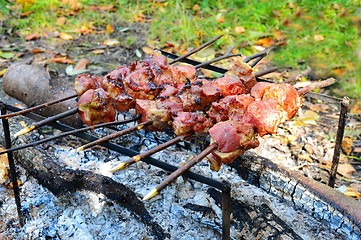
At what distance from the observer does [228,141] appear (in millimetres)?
1616

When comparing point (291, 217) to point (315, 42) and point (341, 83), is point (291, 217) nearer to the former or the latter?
point (341, 83)

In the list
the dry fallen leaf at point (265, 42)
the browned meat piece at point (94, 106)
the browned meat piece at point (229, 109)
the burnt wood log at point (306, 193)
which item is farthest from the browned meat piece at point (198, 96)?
the dry fallen leaf at point (265, 42)

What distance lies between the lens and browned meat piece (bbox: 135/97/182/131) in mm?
1840

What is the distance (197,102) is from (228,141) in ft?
1.32

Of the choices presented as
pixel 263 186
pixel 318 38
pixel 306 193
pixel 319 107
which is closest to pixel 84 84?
pixel 263 186

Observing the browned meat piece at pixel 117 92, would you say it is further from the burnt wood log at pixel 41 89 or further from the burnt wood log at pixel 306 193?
the burnt wood log at pixel 41 89

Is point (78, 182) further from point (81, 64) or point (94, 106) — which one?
point (81, 64)

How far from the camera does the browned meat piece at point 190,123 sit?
5.71ft

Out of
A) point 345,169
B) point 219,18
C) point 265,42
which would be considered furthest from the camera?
point 219,18

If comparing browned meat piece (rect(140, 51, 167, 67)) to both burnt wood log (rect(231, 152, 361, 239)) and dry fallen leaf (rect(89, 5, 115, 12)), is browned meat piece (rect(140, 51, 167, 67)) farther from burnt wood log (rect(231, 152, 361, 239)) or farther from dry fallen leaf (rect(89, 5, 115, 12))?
dry fallen leaf (rect(89, 5, 115, 12))

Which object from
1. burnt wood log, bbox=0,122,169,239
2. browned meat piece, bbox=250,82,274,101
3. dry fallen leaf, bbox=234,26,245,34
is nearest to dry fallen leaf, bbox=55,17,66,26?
dry fallen leaf, bbox=234,26,245,34

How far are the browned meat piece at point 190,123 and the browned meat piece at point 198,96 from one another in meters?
0.15

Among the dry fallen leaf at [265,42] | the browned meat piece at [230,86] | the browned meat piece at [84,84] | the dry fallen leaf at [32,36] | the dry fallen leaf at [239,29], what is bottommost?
the dry fallen leaf at [32,36]

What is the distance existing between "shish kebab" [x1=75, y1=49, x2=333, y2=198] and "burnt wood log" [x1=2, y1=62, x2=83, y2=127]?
1.12 meters
